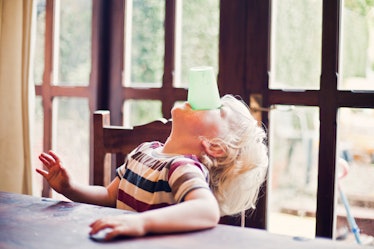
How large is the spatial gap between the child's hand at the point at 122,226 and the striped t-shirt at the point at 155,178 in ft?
0.51

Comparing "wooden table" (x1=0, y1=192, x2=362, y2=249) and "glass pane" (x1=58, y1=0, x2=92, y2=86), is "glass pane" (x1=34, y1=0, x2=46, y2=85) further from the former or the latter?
"wooden table" (x1=0, y1=192, x2=362, y2=249)

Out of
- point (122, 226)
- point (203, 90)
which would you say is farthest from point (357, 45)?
point (122, 226)

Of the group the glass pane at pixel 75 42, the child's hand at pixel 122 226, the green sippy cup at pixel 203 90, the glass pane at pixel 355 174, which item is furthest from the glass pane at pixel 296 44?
the child's hand at pixel 122 226

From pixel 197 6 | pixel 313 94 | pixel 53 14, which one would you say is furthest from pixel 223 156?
pixel 53 14

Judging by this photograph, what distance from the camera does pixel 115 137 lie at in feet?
5.03

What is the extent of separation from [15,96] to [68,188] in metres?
0.91

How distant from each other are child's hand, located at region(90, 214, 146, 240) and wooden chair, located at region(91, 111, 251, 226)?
1.87ft

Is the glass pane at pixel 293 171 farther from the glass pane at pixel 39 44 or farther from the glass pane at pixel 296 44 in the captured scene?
the glass pane at pixel 39 44

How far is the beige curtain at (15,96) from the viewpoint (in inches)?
85.4

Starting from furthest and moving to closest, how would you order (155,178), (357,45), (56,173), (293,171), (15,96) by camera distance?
1. (15,96)
2. (293,171)
3. (357,45)
4. (56,173)
5. (155,178)

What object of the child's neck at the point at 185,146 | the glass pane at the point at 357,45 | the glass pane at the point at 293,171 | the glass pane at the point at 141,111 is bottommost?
the glass pane at the point at 293,171

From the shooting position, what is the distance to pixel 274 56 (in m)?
1.88

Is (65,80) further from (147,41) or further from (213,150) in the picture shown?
(213,150)

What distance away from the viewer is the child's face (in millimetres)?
1307
